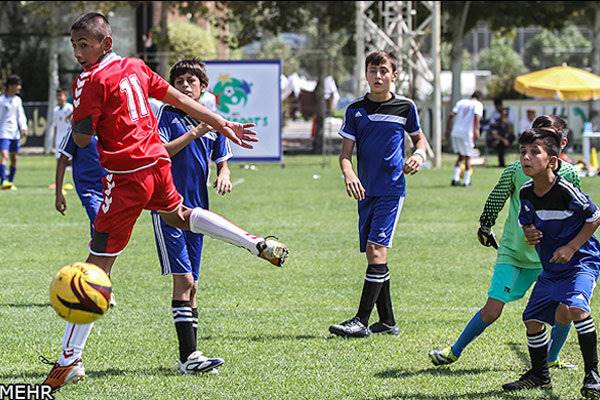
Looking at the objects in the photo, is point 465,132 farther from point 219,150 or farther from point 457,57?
point 457,57

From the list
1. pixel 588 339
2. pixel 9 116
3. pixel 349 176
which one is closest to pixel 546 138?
pixel 588 339

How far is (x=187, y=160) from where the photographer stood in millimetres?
7738

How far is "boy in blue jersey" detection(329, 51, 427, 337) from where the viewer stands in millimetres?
8859

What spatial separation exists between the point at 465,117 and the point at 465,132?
2.18 ft

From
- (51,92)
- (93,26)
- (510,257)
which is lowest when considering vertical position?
(51,92)

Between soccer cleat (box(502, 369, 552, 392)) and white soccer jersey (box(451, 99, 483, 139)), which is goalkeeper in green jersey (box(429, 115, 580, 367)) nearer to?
soccer cleat (box(502, 369, 552, 392))

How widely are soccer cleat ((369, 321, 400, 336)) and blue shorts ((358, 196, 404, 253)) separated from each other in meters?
0.58

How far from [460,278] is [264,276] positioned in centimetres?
193

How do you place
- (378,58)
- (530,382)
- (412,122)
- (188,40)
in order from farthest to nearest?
(188,40) < (412,122) < (378,58) < (530,382)

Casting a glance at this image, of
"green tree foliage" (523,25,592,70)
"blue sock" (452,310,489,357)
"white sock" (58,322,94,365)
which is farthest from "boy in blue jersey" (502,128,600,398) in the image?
"green tree foliage" (523,25,592,70)

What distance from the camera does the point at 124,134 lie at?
6.61 meters

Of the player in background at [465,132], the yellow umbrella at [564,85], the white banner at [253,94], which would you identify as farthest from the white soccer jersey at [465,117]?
the yellow umbrella at [564,85]

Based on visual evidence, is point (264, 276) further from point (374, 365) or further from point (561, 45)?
point (561, 45)

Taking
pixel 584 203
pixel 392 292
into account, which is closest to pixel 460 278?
A: pixel 392 292
